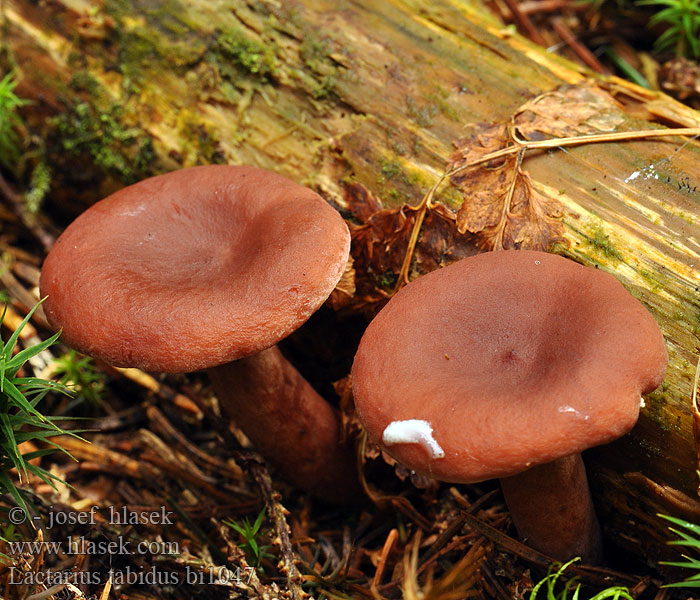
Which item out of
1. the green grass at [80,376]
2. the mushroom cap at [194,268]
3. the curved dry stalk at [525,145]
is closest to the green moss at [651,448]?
the curved dry stalk at [525,145]

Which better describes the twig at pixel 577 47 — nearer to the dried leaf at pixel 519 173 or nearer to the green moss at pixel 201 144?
the dried leaf at pixel 519 173

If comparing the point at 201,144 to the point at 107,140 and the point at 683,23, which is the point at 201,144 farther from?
the point at 683,23

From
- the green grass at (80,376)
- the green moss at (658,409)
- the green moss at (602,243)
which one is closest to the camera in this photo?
the green moss at (658,409)

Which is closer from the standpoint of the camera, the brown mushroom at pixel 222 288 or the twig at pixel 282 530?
the brown mushroom at pixel 222 288

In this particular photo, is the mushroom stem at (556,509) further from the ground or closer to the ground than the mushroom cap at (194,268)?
closer to the ground

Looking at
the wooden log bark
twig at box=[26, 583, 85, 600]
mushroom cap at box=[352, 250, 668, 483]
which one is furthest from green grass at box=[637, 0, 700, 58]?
twig at box=[26, 583, 85, 600]

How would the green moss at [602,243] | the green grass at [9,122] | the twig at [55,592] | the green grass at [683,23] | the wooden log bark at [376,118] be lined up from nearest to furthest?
the twig at [55,592] < the wooden log bark at [376,118] < the green moss at [602,243] < the green grass at [9,122] < the green grass at [683,23]
